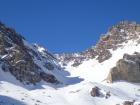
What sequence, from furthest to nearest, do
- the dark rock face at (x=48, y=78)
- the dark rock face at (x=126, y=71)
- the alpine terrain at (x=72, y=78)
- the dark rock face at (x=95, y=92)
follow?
1. the dark rock face at (x=126, y=71)
2. the dark rock face at (x=48, y=78)
3. the dark rock face at (x=95, y=92)
4. the alpine terrain at (x=72, y=78)

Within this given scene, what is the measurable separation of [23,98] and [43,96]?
6.78 m

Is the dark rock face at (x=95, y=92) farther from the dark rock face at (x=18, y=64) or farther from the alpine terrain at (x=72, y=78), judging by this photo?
the dark rock face at (x=18, y=64)

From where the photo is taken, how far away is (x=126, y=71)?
108938 mm

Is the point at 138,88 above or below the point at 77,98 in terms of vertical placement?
above

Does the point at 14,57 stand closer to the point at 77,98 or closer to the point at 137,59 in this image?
the point at 77,98

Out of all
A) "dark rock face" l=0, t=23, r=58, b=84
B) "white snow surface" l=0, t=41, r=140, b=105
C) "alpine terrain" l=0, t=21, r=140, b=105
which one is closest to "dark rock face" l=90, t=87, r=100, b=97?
"alpine terrain" l=0, t=21, r=140, b=105

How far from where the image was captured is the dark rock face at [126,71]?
108 m

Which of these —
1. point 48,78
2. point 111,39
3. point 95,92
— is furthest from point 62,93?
point 111,39

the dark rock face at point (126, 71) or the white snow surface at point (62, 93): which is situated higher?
the dark rock face at point (126, 71)

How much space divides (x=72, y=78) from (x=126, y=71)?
53.2 feet

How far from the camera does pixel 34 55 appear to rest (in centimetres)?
12088

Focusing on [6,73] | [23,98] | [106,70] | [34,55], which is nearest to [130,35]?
[106,70]

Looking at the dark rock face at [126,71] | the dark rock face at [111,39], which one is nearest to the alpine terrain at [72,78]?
the dark rock face at [126,71]

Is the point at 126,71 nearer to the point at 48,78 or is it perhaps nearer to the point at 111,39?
the point at 48,78
